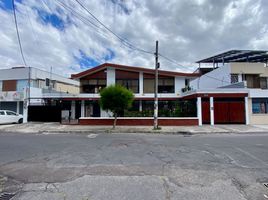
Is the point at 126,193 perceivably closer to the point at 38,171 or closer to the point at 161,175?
the point at 161,175

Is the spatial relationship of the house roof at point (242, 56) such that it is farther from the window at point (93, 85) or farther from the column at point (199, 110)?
the window at point (93, 85)

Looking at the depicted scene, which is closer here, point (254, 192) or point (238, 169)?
point (254, 192)

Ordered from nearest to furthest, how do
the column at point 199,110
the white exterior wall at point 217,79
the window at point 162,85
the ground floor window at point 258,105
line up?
the column at point 199,110 → the ground floor window at point 258,105 → the window at point 162,85 → the white exterior wall at point 217,79

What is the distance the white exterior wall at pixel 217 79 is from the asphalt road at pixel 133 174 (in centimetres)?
2063

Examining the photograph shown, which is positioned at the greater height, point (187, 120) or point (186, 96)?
point (186, 96)

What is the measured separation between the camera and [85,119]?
66.5ft

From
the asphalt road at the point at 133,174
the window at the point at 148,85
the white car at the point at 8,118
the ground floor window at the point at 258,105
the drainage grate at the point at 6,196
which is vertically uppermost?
the window at the point at 148,85

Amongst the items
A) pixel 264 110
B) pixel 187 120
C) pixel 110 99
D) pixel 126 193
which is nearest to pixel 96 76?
pixel 110 99

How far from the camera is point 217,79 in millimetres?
29562

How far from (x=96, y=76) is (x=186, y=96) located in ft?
39.5

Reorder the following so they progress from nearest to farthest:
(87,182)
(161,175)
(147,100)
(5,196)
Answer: (5,196)
(87,182)
(161,175)
(147,100)

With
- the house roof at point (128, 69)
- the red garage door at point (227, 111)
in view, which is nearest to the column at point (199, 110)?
the red garage door at point (227, 111)

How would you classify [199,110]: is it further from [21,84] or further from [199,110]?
[21,84]

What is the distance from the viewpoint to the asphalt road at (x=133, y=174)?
430 centimetres
